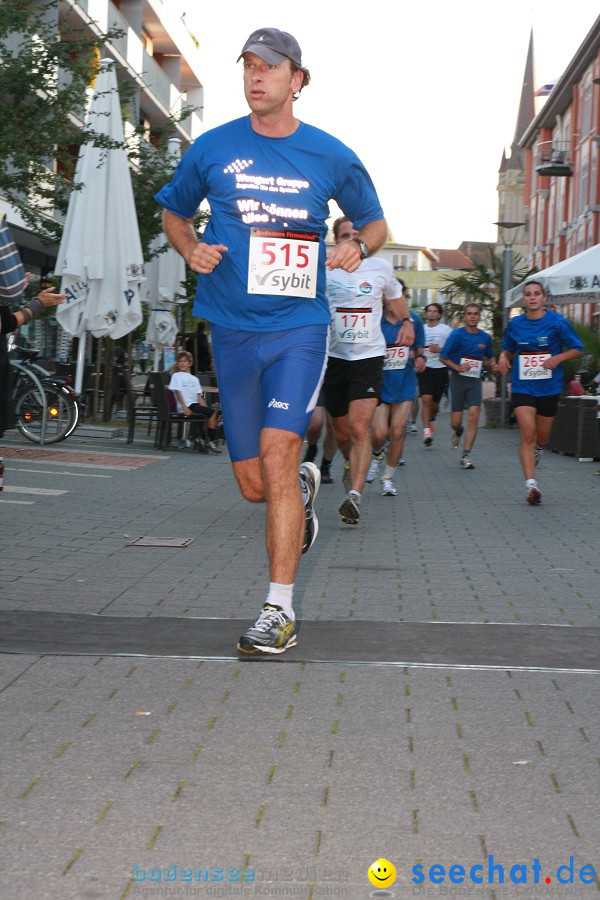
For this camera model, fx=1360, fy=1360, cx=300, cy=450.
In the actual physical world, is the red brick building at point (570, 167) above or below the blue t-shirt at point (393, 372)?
above

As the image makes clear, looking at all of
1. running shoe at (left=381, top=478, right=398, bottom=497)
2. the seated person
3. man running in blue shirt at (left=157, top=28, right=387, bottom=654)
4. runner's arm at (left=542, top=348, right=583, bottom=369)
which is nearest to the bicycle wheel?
the seated person

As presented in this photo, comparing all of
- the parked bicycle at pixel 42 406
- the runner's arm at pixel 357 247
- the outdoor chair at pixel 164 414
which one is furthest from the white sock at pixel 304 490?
the outdoor chair at pixel 164 414

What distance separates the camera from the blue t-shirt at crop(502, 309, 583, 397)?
11.9 meters

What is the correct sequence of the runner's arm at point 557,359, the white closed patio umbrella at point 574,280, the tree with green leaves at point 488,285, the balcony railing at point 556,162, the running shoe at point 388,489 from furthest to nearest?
the balcony railing at point 556,162 < the tree with green leaves at point 488,285 < the white closed patio umbrella at point 574,280 < the running shoe at point 388,489 < the runner's arm at point 557,359

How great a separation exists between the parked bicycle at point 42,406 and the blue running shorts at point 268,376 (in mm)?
10572

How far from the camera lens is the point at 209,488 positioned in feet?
40.9

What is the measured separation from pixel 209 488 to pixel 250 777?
8967mm

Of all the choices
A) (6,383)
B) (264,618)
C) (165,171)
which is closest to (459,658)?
(264,618)

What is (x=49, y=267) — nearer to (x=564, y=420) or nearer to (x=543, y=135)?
(x=564, y=420)

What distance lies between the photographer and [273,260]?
5.29 metres

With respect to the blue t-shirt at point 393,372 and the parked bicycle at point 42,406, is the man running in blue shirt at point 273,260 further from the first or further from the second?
the parked bicycle at point 42,406

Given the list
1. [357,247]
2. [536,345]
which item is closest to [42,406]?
[536,345]

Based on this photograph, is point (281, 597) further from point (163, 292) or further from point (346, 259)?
point (163, 292)

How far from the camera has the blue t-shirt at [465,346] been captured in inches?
650
